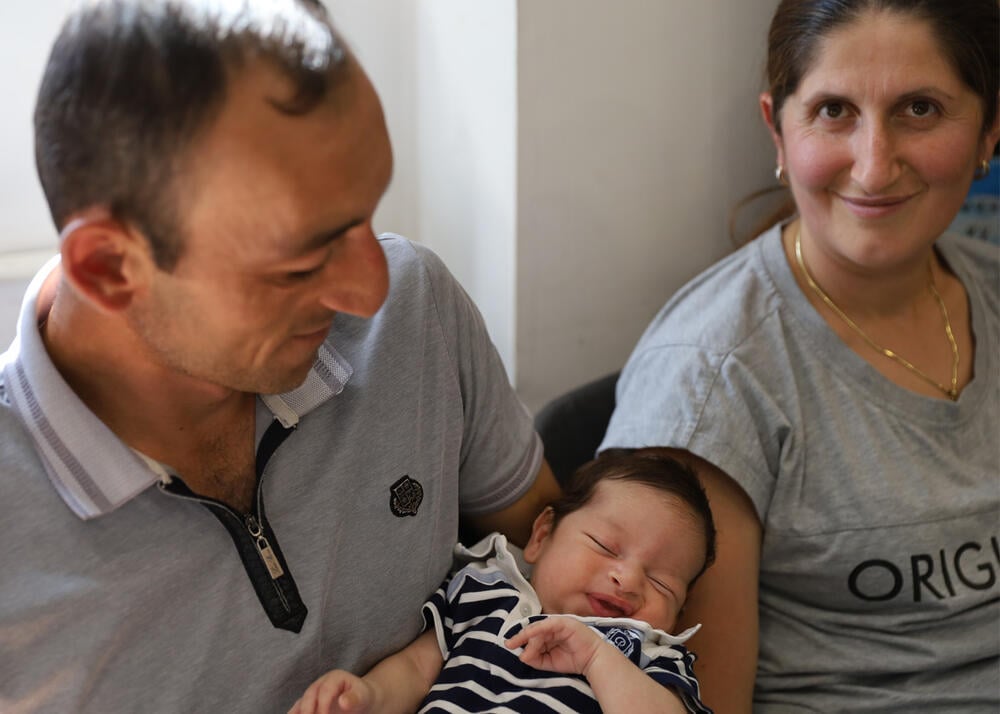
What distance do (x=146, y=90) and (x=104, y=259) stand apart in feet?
0.55

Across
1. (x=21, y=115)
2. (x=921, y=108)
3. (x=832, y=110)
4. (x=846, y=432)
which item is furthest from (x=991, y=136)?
(x=21, y=115)

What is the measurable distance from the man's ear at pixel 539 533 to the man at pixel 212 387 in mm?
166

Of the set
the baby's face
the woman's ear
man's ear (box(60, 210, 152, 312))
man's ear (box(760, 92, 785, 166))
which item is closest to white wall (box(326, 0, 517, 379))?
man's ear (box(760, 92, 785, 166))

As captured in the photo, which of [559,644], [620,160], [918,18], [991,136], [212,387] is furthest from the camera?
[620,160]

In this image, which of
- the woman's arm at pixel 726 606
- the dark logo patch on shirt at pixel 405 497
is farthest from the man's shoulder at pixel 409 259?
the woman's arm at pixel 726 606

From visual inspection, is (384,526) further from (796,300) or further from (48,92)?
(796,300)

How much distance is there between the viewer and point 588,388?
194 cm

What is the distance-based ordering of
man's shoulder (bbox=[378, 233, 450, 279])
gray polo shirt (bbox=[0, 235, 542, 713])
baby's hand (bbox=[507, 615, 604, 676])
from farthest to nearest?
man's shoulder (bbox=[378, 233, 450, 279])
baby's hand (bbox=[507, 615, 604, 676])
gray polo shirt (bbox=[0, 235, 542, 713])

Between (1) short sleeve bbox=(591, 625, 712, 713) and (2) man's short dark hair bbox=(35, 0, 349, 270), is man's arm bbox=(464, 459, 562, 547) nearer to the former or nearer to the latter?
(1) short sleeve bbox=(591, 625, 712, 713)

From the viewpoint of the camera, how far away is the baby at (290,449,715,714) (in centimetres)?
130

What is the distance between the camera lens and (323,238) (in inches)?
42.1

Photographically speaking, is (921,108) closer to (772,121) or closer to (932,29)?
(932,29)

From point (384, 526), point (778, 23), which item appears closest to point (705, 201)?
point (778, 23)

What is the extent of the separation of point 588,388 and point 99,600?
101cm
